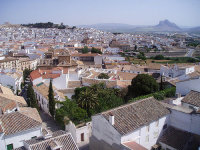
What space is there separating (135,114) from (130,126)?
1487 mm

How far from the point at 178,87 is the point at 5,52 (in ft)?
208

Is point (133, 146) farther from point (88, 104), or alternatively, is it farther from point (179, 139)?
point (88, 104)

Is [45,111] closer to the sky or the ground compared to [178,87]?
closer to the ground

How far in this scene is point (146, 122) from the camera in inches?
608

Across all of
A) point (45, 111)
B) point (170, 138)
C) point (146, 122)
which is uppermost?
point (146, 122)

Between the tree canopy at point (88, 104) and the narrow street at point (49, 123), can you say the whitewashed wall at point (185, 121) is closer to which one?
the tree canopy at point (88, 104)

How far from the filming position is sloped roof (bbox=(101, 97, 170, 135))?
14555 mm

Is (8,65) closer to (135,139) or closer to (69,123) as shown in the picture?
(69,123)

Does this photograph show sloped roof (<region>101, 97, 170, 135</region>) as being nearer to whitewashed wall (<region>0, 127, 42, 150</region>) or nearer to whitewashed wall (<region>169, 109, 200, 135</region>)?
whitewashed wall (<region>169, 109, 200, 135</region>)

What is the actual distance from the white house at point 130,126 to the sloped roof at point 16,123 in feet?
16.1

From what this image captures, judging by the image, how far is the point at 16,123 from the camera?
15883mm

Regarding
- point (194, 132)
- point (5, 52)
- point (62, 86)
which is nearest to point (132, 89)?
point (62, 86)

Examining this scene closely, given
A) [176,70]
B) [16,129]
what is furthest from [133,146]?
[176,70]

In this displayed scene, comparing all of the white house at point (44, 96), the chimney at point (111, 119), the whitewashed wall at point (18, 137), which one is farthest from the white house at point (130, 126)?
the white house at point (44, 96)
